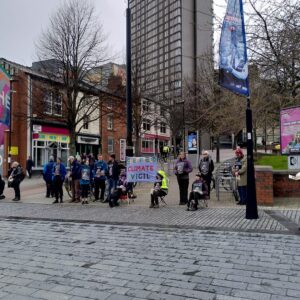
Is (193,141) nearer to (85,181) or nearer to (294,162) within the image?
(85,181)

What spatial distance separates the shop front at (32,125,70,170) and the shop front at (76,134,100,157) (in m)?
1.82

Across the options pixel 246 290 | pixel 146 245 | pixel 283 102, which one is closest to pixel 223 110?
pixel 283 102

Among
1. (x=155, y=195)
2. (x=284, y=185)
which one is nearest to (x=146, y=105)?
(x=284, y=185)

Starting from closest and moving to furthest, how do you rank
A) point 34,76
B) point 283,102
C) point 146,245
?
point 146,245
point 283,102
point 34,76

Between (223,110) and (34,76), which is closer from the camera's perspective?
(223,110)

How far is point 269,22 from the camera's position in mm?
12992

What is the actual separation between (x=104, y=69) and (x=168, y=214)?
18.2 m

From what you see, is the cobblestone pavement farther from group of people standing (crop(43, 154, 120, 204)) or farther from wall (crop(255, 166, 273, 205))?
group of people standing (crop(43, 154, 120, 204))

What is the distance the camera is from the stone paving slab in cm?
918

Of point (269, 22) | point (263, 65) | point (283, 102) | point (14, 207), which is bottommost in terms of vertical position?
point (14, 207)

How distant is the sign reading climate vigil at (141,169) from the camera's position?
13.4 m

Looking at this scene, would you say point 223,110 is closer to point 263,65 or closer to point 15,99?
point 263,65

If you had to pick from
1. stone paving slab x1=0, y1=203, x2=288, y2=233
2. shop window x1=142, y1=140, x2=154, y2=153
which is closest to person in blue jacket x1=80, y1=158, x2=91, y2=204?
stone paving slab x1=0, y1=203, x2=288, y2=233

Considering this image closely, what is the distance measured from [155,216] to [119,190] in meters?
3.01
